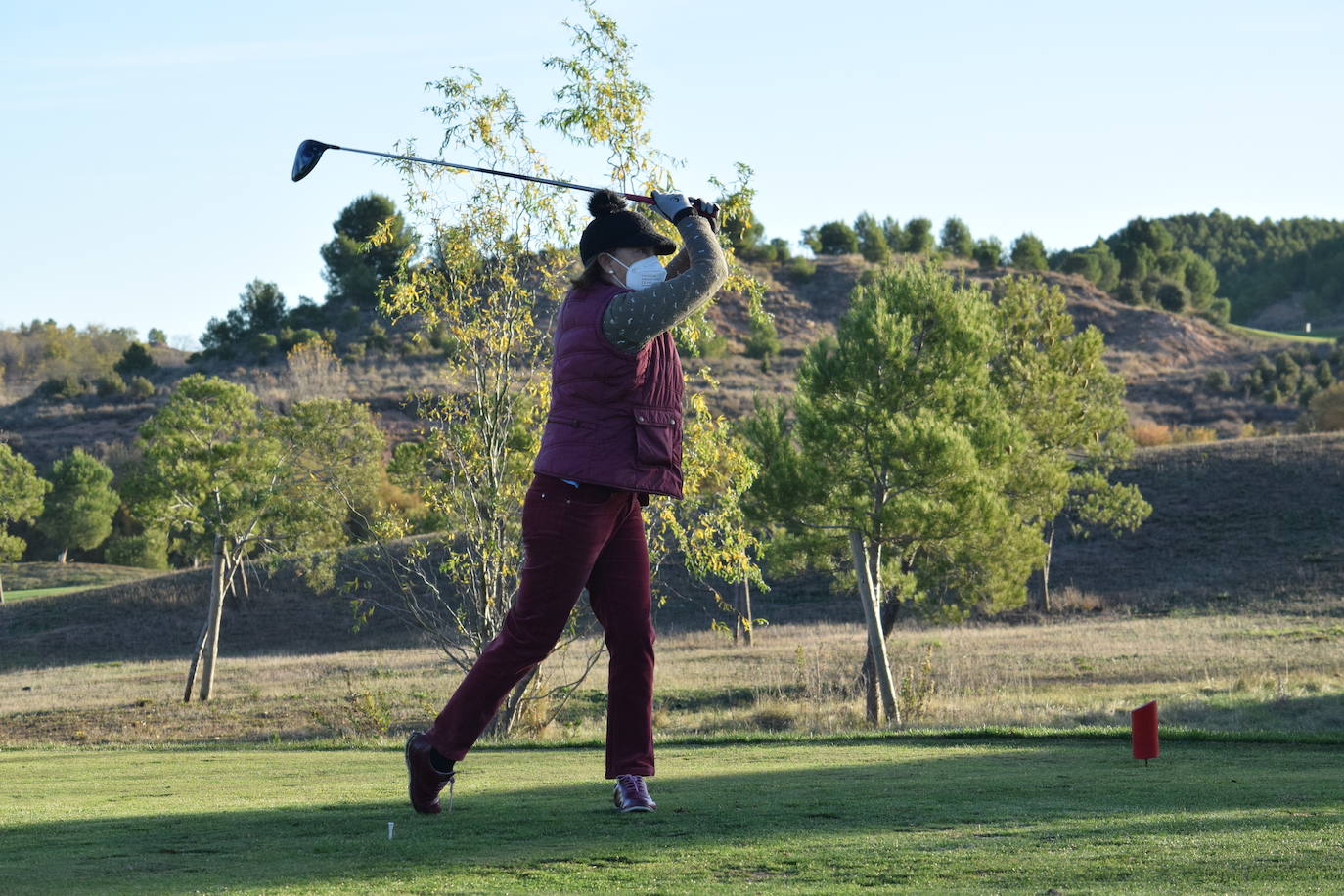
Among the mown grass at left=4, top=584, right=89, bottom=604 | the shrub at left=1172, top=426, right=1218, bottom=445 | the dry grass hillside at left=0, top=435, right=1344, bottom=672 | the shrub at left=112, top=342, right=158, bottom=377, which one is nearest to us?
the dry grass hillside at left=0, top=435, right=1344, bottom=672

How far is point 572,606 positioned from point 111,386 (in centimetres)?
9660

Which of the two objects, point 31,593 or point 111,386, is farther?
point 111,386

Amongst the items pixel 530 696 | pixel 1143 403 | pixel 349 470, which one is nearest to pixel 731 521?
pixel 530 696

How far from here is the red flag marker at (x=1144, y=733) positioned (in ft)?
23.2

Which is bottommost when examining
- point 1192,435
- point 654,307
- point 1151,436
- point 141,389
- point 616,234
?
point 654,307

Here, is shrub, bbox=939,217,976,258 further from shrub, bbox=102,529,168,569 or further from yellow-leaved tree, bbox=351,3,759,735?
yellow-leaved tree, bbox=351,3,759,735

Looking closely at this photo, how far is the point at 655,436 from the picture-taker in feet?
16.9

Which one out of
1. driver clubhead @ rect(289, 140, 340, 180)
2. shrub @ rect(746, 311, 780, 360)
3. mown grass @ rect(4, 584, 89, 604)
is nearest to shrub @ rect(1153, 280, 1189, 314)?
shrub @ rect(746, 311, 780, 360)

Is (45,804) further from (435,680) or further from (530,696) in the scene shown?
(435,680)

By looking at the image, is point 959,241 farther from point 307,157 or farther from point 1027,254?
point 307,157

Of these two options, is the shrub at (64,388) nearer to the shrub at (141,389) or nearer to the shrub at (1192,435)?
the shrub at (141,389)

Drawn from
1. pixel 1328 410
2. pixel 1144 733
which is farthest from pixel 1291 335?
pixel 1144 733

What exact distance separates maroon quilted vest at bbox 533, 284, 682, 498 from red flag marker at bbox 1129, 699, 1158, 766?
11.1ft

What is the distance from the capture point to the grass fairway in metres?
3.84
